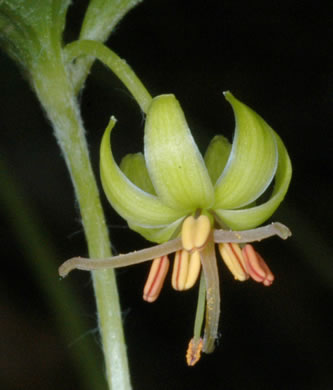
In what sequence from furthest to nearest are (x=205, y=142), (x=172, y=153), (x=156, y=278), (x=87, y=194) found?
(x=205, y=142) < (x=87, y=194) < (x=156, y=278) < (x=172, y=153)

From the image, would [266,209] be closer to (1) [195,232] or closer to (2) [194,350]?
(1) [195,232]

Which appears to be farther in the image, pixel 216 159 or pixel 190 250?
pixel 216 159

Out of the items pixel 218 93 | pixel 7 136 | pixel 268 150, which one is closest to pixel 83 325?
pixel 7 136

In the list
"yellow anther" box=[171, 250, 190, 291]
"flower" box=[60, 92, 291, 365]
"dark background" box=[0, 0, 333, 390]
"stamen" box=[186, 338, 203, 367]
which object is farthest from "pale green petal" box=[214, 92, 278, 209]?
"dark background" box=[0, 0, 333, 390]

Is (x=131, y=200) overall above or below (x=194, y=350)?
above

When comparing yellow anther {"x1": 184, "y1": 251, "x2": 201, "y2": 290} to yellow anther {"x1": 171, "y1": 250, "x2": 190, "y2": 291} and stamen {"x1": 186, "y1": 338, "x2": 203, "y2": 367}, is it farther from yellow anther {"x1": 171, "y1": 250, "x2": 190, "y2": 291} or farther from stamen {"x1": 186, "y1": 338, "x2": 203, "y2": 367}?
stamen {"x1": 186, "y1": 338, "x2": 203, "y2": 367}

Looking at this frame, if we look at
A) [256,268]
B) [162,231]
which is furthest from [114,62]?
[256,268]

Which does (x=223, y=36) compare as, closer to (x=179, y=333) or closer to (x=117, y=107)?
(x=117, y=107)
